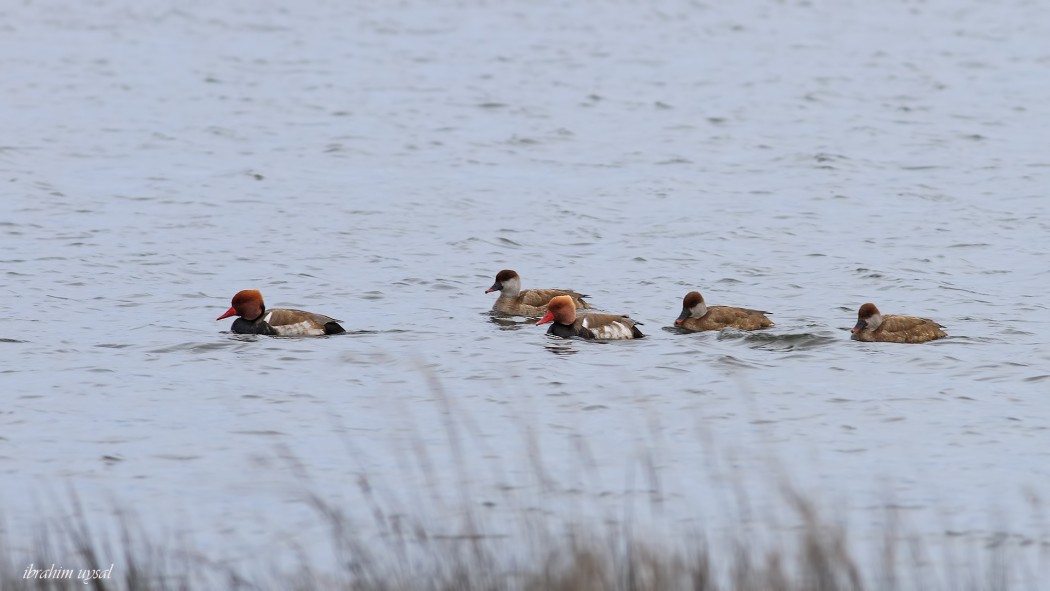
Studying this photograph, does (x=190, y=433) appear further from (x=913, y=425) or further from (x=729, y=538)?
(x=913, y=425)

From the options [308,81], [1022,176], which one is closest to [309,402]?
[1022,176]

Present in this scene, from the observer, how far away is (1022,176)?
30.4 meters

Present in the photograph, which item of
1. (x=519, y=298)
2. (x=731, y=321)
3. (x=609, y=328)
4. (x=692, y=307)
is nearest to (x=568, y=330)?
(x=609, y=328)

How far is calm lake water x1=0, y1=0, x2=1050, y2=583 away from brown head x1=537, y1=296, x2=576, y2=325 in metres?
0.48

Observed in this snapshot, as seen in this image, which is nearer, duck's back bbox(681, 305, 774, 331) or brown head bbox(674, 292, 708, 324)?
duck's back bbox(681, 305, 774, 331)

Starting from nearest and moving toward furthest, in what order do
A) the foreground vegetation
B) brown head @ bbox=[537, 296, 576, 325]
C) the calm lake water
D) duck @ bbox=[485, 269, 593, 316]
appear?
the foreground vegetation → the calm lake water → brown head @ bbox=[537, 296, 576, 325] → duck @ bbox=[485, 269, 593, 316]

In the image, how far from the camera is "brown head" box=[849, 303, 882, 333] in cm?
1731

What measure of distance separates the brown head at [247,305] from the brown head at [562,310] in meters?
3.30

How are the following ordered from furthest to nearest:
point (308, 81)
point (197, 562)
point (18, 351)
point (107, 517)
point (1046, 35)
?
point (1046, 35) < point (308, 81) < point (18, 351) < point (107, 517) < point (197, 562)

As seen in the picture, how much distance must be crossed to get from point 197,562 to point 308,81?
107 feet

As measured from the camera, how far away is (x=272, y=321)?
17.9 metres
